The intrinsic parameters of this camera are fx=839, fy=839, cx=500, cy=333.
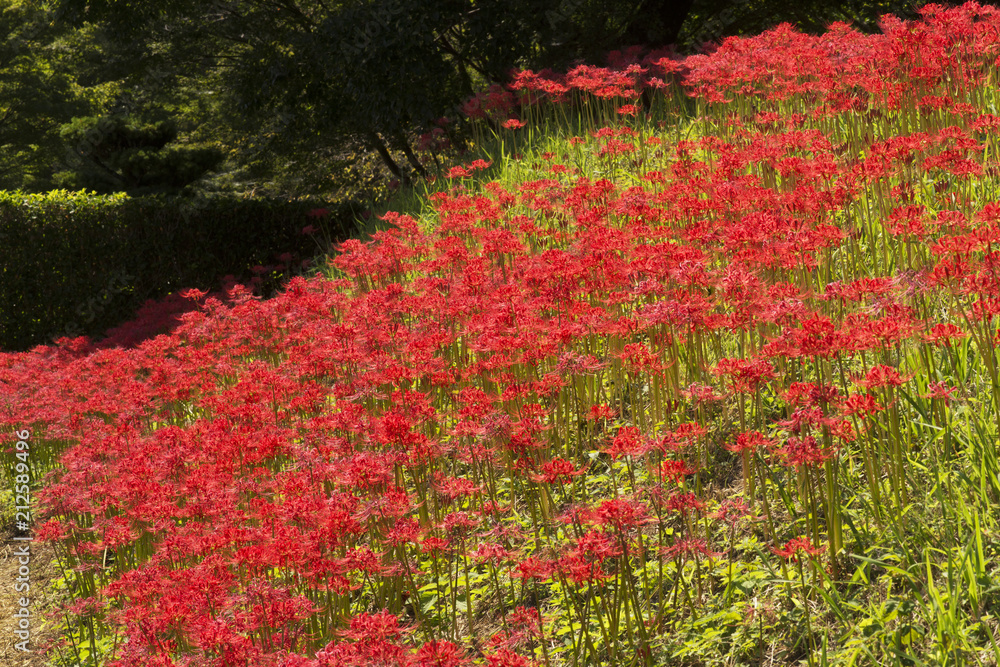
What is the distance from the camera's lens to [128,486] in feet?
14.1

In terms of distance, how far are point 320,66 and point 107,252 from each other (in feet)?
15.9

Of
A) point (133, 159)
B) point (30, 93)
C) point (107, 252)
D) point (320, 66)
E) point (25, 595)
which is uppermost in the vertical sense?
point (30, 93)

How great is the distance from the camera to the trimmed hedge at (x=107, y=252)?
14.1m

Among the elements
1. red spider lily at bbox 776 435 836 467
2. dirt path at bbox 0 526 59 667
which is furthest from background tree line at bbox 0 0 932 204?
red spider lily at bbox 776 435 836 467

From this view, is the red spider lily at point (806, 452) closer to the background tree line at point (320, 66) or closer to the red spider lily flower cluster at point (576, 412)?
the red spider lily flower cluster at point (576, 412)

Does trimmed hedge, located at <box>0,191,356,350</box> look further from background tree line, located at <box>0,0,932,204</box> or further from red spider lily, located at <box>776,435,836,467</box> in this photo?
red spider lily, located at <box>776,435,836,467</box>

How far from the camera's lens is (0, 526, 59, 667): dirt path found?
5.04m

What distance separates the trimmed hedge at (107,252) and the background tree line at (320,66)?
204cm

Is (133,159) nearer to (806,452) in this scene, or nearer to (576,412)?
(576,412)

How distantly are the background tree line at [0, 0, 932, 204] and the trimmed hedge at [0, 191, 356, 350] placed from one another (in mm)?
2045

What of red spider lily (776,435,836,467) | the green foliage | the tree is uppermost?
the tree

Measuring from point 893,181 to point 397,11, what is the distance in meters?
8.97

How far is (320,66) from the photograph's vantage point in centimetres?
1389

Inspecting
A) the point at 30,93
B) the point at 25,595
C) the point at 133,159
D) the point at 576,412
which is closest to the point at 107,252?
the point at 133,159
